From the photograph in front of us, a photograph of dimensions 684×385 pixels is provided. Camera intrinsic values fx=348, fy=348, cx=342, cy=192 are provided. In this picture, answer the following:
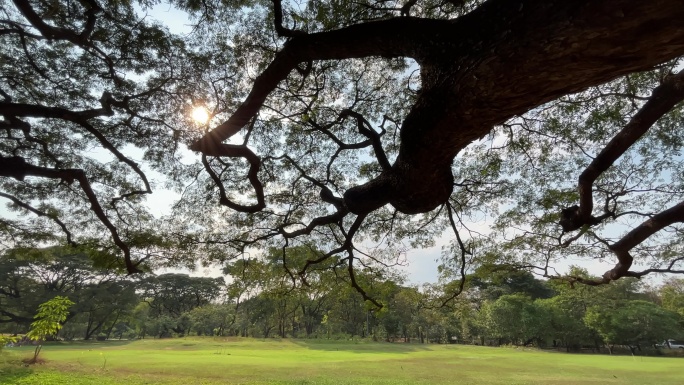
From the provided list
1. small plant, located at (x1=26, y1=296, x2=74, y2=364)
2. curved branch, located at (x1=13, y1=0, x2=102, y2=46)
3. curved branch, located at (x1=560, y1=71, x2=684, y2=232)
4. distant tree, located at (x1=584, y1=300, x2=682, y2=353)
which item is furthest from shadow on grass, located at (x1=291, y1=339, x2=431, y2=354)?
curved branch, located at (x1=13, y1=0, x2=102, y2=46)

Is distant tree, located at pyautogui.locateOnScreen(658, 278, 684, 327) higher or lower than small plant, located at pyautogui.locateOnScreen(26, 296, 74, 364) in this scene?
higher

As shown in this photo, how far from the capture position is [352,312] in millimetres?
42000

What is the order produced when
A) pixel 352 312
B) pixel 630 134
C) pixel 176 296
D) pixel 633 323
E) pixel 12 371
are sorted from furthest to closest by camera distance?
pixel 176 296
pixel 352 312
pixel 633 323
pixel 12 371
pixel 630 134

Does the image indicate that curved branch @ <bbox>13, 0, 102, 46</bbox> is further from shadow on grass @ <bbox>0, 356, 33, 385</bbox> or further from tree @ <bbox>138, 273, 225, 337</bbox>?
tree @ <bbox>138, 273, 225, 337</bbox>

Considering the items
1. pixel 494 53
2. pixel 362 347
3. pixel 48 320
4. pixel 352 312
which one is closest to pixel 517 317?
pixel 362 347

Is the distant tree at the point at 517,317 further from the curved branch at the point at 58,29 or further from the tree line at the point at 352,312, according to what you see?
the curved branch at the point at 58,29

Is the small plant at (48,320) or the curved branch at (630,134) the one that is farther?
the small plant at (48,320)

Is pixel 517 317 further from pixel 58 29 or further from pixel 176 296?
pixel 176 296

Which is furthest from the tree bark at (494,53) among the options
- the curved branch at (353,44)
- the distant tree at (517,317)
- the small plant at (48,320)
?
the distant tree at (517,317)

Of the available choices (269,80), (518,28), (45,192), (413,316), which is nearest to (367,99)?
(269,80)

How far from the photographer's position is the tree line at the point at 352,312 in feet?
97.2

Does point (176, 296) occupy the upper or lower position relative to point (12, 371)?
upper

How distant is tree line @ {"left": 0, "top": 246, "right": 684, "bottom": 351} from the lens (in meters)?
29.6

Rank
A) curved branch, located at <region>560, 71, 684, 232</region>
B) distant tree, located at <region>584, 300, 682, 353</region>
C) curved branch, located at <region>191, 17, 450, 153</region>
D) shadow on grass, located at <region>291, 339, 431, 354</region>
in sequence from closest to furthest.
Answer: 1. curved branch, located at <region>191, 17, 450, 153</region>
2. curved branch, located at <region>560, 71, 684, 232</region>
3. distant tree, located at <region>584, 300, 682, 353</region>
4. shadow on grass, located at <region>291, 339, 431, 354</region>
